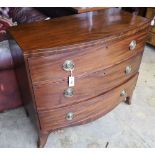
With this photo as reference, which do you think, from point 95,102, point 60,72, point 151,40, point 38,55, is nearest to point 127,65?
point 95,102

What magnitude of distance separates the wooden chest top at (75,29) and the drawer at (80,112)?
16.6 inches

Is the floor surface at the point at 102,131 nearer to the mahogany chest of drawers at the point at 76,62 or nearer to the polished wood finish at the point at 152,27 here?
the mahogany chest of drawers at the point at 76,62

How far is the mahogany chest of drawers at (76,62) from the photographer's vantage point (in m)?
1.01

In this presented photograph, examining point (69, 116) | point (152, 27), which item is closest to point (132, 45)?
point (69, 116)

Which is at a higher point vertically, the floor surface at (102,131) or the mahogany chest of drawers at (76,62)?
the mahogany chest of drawers at (76,62)

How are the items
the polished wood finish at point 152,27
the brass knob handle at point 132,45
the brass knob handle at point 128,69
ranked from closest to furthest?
the brass knob handle at point 132,45 < the brass knob handle at point 128,69 < the polished wood finish at point 152,27

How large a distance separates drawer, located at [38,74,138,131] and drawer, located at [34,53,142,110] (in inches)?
1.7

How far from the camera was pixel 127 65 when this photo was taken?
53.2 inches

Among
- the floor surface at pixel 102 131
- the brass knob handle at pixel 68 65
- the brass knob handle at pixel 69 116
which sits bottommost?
the floor surface at pixel 102 131

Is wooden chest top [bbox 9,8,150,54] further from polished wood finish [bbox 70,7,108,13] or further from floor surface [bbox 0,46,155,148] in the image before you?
floor surface [bbox 0,46,155,148]

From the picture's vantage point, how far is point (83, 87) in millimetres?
1202

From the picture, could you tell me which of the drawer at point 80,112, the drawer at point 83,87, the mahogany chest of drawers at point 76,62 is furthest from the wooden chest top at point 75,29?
the drawer at point 80,112

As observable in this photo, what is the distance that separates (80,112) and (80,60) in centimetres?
41

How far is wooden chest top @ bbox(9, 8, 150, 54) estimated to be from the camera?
101 cm
